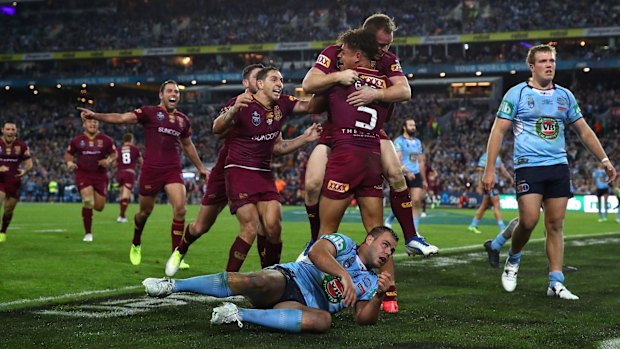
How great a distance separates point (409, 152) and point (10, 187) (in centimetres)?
831

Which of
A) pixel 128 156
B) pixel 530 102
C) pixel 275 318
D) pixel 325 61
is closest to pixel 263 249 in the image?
pixel 325 61

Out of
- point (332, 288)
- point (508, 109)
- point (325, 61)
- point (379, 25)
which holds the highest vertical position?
point (379, 25)

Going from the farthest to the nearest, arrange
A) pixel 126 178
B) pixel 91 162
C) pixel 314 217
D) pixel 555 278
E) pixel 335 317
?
pixel 126 178
pixel 91 162
pixel 555 278
pixel 314 217
pixel 335 317

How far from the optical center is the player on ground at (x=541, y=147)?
7938mm

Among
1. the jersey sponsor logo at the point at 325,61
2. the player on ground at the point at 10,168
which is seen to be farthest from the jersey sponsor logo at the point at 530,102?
the player on ground at the point at 10,168

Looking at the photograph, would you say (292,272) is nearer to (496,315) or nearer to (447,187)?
(496,315)

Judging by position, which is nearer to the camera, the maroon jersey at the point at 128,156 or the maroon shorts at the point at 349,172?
the maroon shorts at the point at 349,172

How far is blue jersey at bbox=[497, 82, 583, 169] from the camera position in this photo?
7.95m

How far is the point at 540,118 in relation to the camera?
26.1ft

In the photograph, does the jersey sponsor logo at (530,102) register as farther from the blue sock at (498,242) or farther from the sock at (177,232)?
the sock at (177,232)

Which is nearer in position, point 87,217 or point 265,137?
point 265,137

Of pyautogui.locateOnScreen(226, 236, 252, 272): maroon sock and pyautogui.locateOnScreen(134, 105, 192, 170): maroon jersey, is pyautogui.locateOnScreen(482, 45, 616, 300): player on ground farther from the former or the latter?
pyautogui.locateOnScreen(134, 105, 192, 170): maroon jersey

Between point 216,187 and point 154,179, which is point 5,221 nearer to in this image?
point 154,179

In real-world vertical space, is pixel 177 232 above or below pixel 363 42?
below
